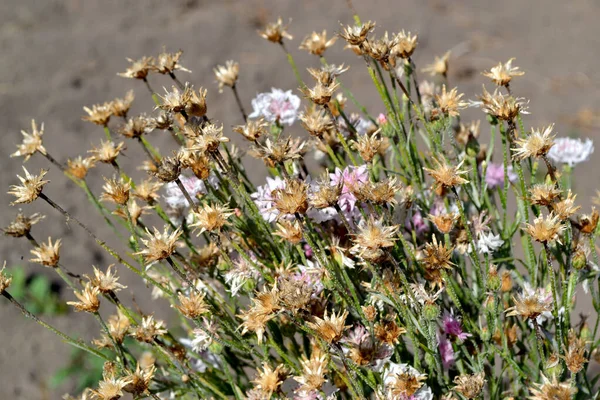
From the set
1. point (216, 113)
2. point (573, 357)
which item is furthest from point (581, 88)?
point (573, 357)

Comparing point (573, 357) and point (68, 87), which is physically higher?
point (68, 87)

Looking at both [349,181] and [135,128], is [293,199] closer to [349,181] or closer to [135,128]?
[349,181]

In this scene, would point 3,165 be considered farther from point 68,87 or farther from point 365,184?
point 365,184

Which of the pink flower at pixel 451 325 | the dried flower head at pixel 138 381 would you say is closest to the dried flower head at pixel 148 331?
the dried flower head at pixel 138 381

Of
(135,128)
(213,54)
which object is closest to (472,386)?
(135,128)

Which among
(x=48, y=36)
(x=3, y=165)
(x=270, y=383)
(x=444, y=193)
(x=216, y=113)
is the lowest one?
(x=270, y=383)

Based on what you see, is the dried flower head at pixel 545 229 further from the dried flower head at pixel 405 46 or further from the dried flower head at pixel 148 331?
the dried flower head at pixel 148 331

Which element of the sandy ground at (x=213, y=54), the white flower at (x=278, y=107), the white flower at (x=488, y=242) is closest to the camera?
the white flower at (x=488, y=242)
